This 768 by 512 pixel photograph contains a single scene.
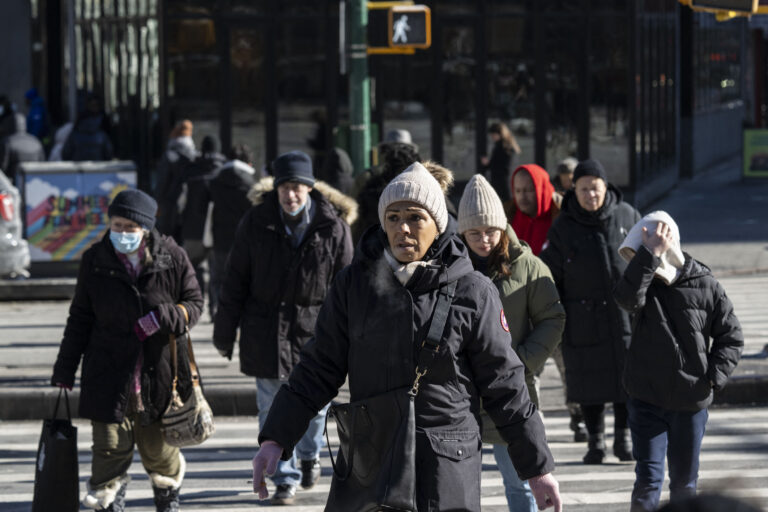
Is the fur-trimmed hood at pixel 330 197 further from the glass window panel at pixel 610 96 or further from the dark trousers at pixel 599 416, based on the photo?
the glass window panel at pixel 610 96

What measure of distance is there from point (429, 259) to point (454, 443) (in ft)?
1.91

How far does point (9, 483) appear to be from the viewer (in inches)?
334

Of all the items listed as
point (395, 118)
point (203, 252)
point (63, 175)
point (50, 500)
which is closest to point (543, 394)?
point (203, 252)

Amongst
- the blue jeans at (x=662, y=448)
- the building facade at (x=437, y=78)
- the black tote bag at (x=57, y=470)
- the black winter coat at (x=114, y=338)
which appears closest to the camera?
the blue jeans at (x=662, y=448)

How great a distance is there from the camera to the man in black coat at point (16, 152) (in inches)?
729

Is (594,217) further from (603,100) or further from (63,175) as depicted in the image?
(603,100)

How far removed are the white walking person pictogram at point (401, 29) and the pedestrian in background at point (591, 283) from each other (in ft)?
16.5

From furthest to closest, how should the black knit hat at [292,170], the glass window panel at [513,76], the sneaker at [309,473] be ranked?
1. the glass window panel at [513,76]
2. the sneaker at [309,473]
3. the black knit hat at [292,170]

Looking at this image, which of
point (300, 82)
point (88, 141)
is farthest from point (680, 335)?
point (300, 82)

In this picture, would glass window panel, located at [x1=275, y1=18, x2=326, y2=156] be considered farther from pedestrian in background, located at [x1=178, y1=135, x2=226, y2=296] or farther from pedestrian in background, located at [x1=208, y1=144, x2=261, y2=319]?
pedestrian in background, located at [x1=208, y1=144, x2=261, y2=319]

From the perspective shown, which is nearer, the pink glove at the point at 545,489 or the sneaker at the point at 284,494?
the pink glove at the point at 545,489

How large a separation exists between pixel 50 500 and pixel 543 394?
4815mm

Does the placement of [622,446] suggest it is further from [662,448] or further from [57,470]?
[57,470]

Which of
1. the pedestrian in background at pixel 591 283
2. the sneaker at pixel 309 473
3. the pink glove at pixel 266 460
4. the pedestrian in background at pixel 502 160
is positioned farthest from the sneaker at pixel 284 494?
the pedestrian in background at pixel 502 160
